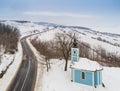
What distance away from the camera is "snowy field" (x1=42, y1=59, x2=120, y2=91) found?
30.1 meters

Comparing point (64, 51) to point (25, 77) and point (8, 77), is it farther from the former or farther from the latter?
point (8, 77)

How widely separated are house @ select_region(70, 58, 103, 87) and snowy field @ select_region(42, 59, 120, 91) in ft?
2.62

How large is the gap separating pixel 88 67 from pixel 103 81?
4.30 m

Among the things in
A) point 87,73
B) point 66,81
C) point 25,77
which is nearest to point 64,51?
point 66,81

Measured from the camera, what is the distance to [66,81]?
108ft

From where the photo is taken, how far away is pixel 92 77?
3075 centimetres

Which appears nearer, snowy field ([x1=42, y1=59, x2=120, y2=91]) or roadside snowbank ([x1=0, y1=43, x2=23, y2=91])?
snowy field ([x1=42, y1=59, x2=120, y2=91])

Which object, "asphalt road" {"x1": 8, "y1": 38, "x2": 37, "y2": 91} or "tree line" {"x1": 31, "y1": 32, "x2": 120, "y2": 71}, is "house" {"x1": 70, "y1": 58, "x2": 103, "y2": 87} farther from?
"asphalt road" {"x1": 8, "y1": 38, "x2": 37, "y2": 91}

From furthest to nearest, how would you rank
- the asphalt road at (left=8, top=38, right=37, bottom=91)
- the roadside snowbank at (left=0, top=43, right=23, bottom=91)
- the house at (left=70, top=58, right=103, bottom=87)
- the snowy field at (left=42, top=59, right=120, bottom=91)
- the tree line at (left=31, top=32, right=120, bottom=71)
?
the tree line at (left=31, top=32, right=120, bottom=71) < the roadside snowbank at (left=0, top=43, right=23, bottom=91) < the house at (left=70, top=58, right=103, bottom=87) < the asphalt road at (left=8, top=38, right=37, bottom=91) < the snowy field at (left=42, top=59, right=120, bottom=91)

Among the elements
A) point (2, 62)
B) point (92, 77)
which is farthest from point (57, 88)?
point (2, 62)

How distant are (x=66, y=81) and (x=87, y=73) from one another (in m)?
3.80

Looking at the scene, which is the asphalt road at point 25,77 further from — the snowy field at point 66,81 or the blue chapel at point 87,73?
the blue chapel at point 87,73

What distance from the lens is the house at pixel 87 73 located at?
30.9 meters

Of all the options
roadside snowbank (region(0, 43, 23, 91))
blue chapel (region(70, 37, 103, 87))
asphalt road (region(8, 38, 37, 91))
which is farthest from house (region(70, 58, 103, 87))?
roadside snowbank (region(0, 43, 23, 91))
